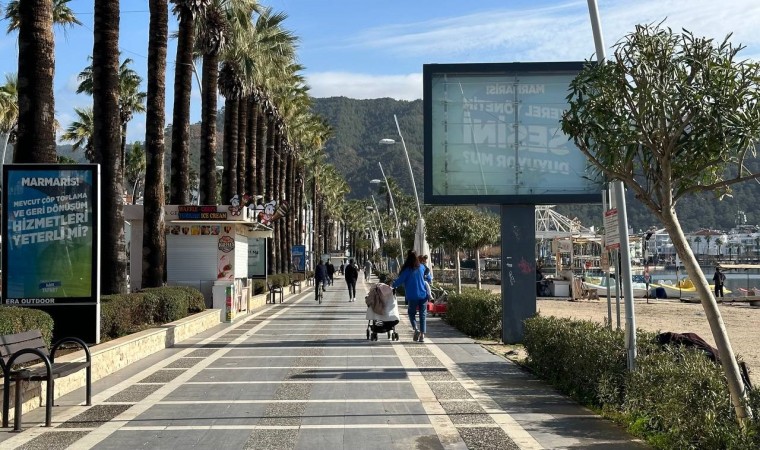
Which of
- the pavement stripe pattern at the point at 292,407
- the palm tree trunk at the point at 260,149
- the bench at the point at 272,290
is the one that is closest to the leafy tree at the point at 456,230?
the bench at the point at 272,290

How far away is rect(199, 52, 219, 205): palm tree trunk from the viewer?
30094mm

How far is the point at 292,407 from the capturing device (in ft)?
32.7

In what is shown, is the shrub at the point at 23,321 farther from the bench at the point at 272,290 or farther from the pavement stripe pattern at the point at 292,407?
the bench at the point at 272,290

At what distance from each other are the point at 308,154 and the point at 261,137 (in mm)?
32167

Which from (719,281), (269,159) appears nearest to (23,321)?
(269,159)

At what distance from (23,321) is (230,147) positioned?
88.0 ft

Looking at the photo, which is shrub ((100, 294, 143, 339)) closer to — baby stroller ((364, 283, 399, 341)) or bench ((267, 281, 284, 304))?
baby stroller ((364, 283, 399, 341))

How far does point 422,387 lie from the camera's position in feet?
37.8

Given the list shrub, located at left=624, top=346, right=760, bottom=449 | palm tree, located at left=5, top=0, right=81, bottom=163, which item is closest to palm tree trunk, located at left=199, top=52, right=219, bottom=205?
palm tree, located at left=5, top=0, right=81, bottom=163

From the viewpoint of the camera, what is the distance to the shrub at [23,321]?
9727mm

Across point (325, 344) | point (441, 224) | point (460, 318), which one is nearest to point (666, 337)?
point (325, 344)

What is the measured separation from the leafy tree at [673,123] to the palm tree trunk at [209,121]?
76.9ft

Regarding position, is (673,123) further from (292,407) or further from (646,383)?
(292,407)

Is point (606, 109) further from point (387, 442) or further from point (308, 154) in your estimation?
point (308, 154)
